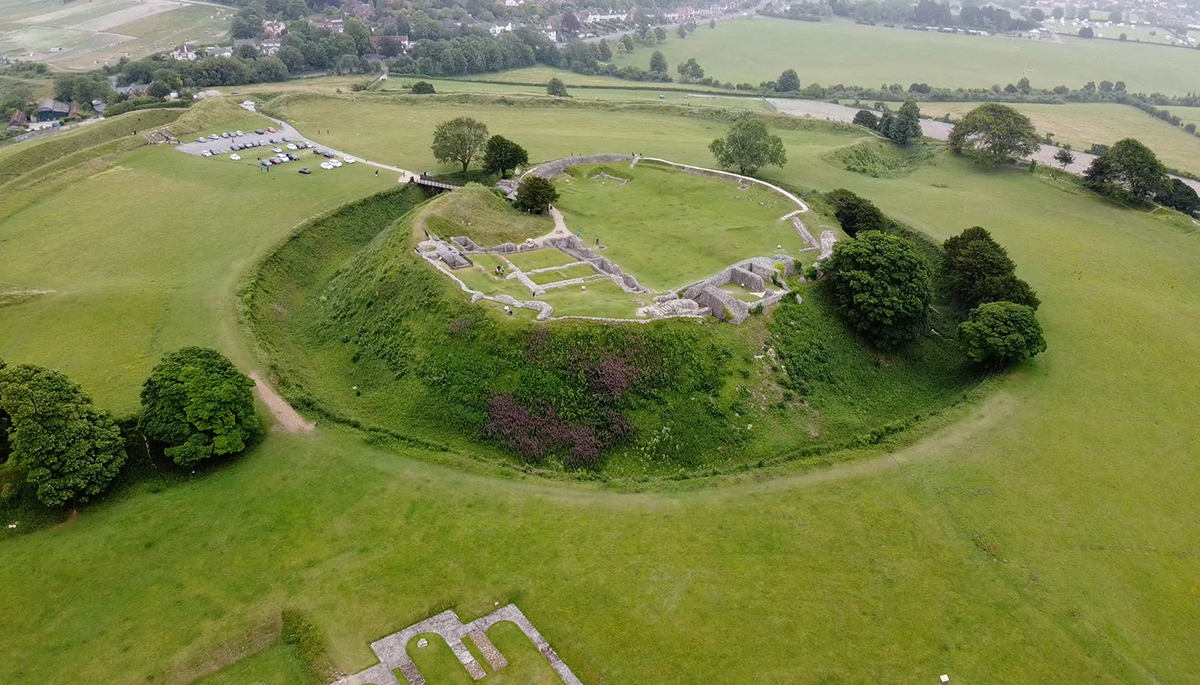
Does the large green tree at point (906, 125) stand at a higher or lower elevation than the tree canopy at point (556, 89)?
lower

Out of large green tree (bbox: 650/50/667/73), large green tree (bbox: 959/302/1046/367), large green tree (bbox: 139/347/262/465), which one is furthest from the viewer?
large green tree (bbox: 650/50/667/73)

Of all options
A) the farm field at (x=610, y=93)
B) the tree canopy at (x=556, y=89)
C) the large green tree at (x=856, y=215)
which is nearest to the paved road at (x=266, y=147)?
the farm field at (x=610, y=93)

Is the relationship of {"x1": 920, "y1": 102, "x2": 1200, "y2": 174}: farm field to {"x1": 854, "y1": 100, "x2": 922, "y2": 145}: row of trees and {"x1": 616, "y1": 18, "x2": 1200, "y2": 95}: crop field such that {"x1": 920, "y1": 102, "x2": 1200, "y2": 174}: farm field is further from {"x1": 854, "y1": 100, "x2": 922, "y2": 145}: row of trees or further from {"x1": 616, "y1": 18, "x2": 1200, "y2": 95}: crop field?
{"x1": 854, "y1": 100, "x2": 922, "y2": 145}: row of trees

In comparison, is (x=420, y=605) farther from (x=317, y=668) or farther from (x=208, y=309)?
(x=208, y=309)

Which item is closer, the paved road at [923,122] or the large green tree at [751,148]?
the large green tree at [751,148]

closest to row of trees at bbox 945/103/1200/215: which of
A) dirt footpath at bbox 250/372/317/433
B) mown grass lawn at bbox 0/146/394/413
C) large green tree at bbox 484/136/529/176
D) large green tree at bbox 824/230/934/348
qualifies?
large green tree at bbox 824/230/934/348

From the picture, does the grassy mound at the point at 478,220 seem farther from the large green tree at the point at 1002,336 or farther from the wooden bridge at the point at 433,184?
the large green tree at the point at 1002,336
